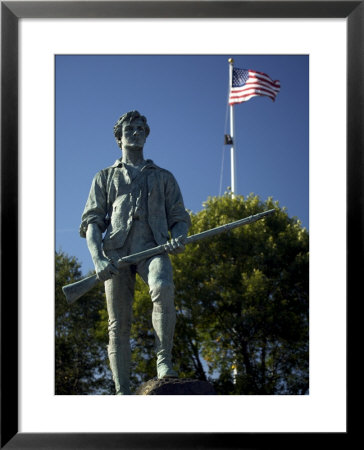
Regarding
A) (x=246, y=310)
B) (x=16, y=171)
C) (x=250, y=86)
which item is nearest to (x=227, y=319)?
(x=246, y=310)

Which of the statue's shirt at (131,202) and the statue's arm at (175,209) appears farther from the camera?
the statue's arm at (175,209)

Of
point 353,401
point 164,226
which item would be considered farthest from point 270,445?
point 164,226

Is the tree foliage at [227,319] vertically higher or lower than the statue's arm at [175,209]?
lower

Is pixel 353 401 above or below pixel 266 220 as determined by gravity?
below

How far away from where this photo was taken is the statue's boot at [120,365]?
9.21m

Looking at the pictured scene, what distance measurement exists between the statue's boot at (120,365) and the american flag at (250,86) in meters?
14.2

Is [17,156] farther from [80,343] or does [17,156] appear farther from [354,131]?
[80,343]

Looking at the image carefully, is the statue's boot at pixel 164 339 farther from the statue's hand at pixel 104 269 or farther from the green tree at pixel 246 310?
the green tree at pixel 246 310

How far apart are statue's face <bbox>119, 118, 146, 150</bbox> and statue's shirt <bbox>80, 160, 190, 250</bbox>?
0.25 meters

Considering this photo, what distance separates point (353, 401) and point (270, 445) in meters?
0.95

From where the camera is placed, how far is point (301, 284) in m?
22.7

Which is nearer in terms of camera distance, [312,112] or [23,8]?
[23,8]

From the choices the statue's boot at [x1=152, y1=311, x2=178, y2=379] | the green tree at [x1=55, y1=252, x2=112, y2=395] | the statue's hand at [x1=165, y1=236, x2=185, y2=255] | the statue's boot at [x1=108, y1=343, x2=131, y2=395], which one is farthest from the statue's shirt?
the green tree at [x1=55, y1=252, x2=112, y2=395]

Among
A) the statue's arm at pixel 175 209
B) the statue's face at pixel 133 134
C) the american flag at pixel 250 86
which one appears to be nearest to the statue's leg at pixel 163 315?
the statue's arm at pixel 175 209
